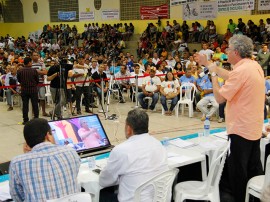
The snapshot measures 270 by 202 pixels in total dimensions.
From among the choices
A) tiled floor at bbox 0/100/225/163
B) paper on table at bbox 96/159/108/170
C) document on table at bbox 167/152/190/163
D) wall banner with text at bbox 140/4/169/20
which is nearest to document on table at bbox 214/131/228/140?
document on table at bbox 167/152/190/163

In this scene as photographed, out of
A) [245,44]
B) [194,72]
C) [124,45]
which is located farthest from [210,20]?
[245,44]

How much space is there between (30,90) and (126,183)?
5.21 m

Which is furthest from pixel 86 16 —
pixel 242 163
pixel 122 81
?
pixel 242 163

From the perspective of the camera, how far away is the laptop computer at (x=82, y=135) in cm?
366

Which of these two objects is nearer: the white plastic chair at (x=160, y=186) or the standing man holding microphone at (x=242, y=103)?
the white plastic chair at (x=160, y=186)

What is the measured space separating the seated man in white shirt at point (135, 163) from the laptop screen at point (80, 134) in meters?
0.92

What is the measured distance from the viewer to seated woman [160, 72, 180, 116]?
334 inches

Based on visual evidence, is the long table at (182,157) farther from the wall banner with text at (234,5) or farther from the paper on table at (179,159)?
the wall banner with text at (234,5)

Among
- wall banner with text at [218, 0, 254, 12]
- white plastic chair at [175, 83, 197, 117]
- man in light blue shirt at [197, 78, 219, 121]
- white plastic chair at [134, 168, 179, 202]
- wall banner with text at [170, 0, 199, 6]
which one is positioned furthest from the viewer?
wall banner with text at [170, 0, 199, 6]

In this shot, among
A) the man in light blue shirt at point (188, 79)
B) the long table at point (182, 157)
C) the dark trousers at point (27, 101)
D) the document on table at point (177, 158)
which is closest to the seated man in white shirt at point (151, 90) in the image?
the man in light blue shirt at point (188, 79)

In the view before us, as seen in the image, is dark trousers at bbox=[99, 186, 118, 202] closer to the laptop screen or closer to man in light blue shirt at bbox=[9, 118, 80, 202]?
the laptop screen

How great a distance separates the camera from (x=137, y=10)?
18109 mm

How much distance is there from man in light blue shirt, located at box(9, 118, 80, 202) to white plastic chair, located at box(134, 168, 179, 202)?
0.49 metres

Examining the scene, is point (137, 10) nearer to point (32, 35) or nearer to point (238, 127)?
point (32, 35)
